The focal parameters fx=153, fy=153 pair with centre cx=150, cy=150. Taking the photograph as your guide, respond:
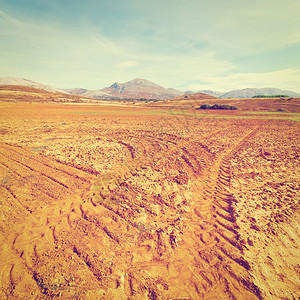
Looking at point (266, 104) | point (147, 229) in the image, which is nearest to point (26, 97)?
point (147, 229)

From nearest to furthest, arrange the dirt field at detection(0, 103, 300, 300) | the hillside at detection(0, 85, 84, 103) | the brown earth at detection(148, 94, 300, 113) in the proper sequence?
the dirt field at detection(0, 103, 300, 300)
the brown earth at detection(148, 94, 300, 113)
the hillside at detection(0, 85, 84, 103)

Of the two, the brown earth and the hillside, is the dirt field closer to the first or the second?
the brown earth

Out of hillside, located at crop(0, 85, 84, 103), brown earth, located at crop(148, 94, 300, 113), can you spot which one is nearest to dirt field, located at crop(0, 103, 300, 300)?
brown earth, located at crop(148, 94, 300, 113)

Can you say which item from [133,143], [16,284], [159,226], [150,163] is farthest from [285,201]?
[133,143]

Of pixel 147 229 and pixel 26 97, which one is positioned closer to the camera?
pixel 147 229

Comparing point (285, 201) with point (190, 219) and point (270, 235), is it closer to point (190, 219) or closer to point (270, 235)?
point (270, 235)

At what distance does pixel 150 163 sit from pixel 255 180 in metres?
4.83

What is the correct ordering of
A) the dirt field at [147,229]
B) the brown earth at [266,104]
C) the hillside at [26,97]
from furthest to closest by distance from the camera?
the hillside at [26,97]
the brown earth at [266,104]
the dirt field at [147,229]

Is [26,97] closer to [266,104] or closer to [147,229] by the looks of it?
[147,229]

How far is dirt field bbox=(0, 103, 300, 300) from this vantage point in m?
2.97

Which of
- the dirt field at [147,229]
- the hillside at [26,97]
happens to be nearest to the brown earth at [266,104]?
the dirt field at [147,229]

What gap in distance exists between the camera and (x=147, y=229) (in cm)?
418

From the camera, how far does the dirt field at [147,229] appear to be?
2.97m

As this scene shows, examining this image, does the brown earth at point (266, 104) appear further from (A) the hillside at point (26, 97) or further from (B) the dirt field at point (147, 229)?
(A) the hillside at point (26, 97)
